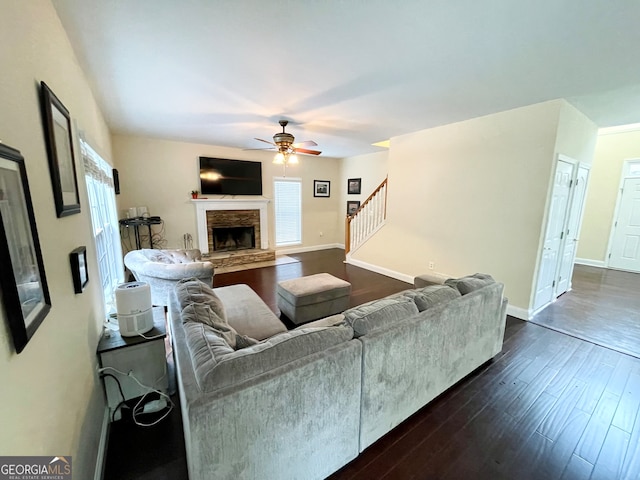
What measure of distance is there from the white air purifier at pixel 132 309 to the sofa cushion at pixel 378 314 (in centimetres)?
151

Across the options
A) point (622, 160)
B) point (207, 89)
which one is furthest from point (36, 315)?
point (622, 160)

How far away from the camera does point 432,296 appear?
1.92 metres

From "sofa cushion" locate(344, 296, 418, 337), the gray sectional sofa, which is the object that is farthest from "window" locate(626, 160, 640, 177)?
"sofa cushion" locate(344, 296, 418, 337)

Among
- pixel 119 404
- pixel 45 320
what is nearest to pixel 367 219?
pixel 119 404

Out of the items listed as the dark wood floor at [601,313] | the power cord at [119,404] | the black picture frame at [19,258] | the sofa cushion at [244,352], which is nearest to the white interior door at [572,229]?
the dark wood floor at [601,313]

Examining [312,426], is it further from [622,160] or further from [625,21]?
[622,160]

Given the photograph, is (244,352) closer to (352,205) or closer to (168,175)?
(168,175)

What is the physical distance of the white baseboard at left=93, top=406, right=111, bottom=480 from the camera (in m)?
1.43

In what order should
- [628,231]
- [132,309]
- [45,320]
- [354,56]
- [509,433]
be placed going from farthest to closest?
[628,231] < [354,56] < [132,309] < [509,433] < [45,320]

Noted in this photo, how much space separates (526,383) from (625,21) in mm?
2665

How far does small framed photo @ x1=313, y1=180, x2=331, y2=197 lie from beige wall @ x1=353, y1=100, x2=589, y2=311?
277 cm

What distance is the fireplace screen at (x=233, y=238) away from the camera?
595 centimetres

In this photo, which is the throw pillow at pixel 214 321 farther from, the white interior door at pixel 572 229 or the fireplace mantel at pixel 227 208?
the white interior door at pixel 572 229

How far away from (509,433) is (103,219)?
4225mm
